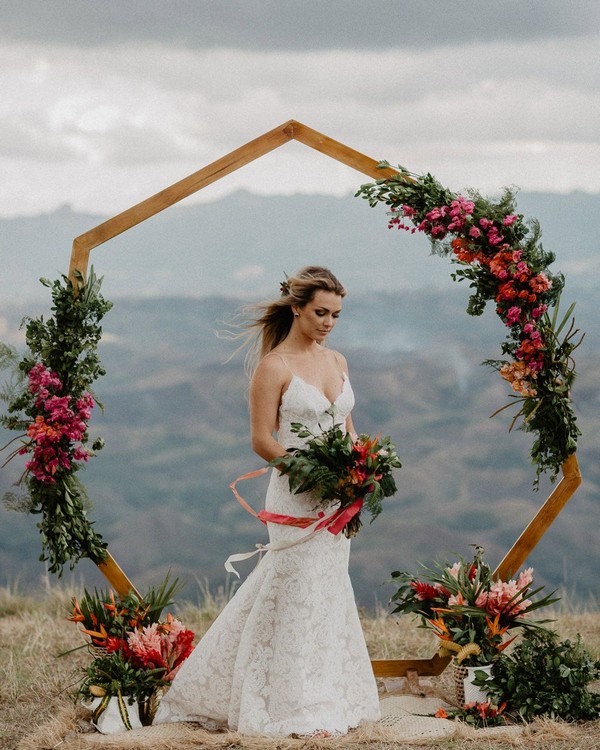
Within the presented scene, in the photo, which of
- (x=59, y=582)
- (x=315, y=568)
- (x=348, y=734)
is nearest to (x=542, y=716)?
(x=348, y=734)

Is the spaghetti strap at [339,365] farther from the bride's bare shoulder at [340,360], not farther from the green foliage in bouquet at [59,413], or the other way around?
the green foliage in bouquet at [59,413]

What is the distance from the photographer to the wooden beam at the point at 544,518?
7.00 metres

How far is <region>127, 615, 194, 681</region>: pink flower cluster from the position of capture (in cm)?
652

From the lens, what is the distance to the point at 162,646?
6.68 meters

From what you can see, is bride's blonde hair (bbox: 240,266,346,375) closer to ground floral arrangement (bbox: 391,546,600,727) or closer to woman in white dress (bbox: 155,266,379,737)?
woman in white dress (bbox: 155,266,379,737)

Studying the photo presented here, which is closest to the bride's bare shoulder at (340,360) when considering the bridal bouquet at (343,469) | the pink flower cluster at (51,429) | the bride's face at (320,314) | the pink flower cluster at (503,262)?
the bride's face at (320,314)

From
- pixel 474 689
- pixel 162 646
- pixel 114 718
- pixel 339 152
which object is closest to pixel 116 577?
pixel 162 646

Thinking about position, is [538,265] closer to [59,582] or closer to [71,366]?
[71,366]

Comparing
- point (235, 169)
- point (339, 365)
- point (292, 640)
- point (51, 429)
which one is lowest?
point (292, 640)

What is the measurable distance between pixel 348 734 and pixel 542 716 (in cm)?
123

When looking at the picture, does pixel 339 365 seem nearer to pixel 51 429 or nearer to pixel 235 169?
pixel 235 169

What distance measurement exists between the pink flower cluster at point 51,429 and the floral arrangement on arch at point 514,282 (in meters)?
2.39

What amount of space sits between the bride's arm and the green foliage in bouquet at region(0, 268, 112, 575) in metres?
1.41

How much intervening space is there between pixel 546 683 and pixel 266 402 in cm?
248
